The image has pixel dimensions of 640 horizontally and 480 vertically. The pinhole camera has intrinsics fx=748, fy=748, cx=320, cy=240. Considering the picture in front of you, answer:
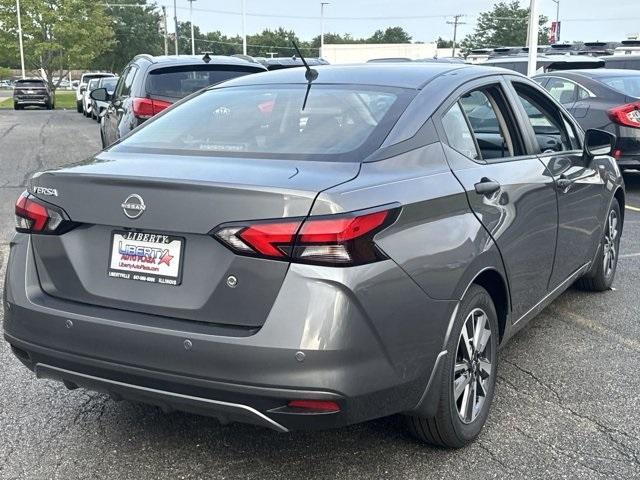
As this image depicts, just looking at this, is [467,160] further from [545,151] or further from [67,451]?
[67,451]

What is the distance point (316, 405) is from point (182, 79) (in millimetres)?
6700

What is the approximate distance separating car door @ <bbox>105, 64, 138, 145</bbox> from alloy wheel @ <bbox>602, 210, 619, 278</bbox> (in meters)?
5.67

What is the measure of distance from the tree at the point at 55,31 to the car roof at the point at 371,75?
152ft

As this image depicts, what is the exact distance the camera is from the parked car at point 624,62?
1582 centimetres

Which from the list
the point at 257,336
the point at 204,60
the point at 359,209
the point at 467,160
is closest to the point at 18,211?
the point at 257,336

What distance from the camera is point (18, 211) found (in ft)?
10.3

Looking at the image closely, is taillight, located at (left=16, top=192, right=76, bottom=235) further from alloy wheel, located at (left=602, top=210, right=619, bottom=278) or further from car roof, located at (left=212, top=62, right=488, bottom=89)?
alloy wheel, located at (left=602, top=210, right=619, bottom=278)

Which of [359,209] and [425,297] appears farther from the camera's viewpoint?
[425,297]

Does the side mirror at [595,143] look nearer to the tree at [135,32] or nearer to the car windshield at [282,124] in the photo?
the car windshield at [282,124]

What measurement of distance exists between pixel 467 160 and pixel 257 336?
1.38 m

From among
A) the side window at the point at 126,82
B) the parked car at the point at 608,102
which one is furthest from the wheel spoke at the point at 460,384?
the parked car at the point at 608,102

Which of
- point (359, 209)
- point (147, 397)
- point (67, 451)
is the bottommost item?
point (67, 451)

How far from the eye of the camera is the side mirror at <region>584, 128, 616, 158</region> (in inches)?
187

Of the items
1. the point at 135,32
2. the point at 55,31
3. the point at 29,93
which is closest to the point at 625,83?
the point at 29,93
